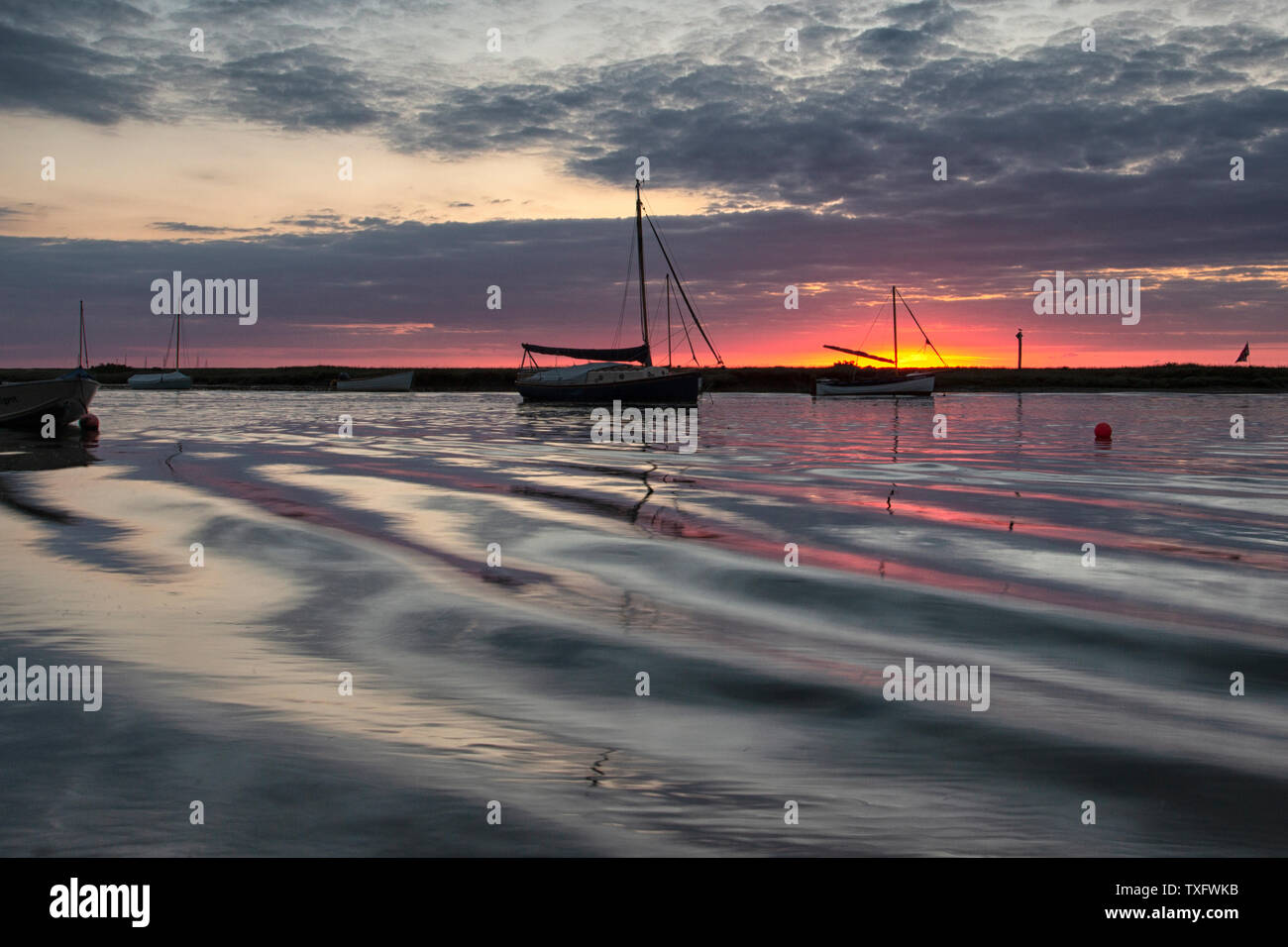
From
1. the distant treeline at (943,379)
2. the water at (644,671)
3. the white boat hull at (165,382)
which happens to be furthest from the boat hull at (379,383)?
the water at (644,671)

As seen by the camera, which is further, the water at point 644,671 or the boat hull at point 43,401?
the boat hull at point 43,401

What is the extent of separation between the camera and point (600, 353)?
68.0 metres

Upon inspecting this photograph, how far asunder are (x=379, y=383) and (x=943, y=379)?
239 ft

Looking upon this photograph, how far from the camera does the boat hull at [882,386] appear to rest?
281 ft

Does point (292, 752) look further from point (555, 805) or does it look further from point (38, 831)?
point (555, 805)

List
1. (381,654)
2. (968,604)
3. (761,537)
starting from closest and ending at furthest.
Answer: (381,654), (968,604), (761,537)

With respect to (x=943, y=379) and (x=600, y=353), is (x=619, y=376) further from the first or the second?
(x=943, y=379)

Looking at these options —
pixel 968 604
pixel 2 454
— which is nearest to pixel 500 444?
pixel 2 454

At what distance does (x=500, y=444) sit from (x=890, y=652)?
23413 millimetres

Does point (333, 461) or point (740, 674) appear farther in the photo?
point (333, 461)

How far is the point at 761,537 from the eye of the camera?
12.3 m

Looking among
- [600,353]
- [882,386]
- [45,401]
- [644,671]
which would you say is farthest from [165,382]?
[644,671]

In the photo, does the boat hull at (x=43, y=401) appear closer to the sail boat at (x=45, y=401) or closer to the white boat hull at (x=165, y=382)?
the sail boat at (x=45, y=401)
